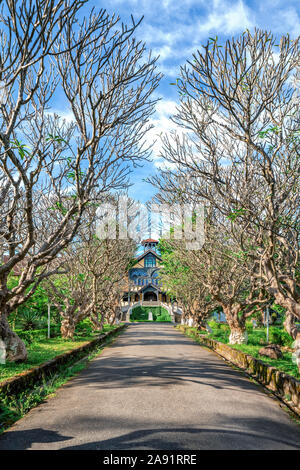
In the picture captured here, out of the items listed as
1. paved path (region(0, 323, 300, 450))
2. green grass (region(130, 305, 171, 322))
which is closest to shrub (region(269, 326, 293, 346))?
paved path (region(0, 323, 300, 450))

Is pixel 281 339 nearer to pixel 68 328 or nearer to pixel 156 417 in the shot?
pixel 68 328

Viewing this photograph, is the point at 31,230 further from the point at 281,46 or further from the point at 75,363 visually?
the point at 75,363

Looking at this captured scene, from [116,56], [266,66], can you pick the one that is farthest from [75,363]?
[266,66]

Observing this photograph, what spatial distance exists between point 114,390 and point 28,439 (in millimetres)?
3227

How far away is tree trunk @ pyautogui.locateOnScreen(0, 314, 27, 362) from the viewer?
384 inches

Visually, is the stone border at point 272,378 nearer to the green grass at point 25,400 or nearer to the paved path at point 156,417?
the paved path at point 156,417

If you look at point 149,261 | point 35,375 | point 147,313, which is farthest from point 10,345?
point 149,261

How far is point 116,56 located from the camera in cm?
766

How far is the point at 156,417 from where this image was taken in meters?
5.80

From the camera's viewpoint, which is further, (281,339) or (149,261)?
(149,261)

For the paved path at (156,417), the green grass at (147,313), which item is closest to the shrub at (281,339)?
the paved path at (156,417)

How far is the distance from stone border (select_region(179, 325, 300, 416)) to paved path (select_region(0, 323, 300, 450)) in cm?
35

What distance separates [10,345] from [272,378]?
673 centimetres

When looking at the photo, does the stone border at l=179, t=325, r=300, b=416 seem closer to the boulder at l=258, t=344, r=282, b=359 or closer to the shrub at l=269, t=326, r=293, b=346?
the boulder at l=258, t=344, r=282, b=359
